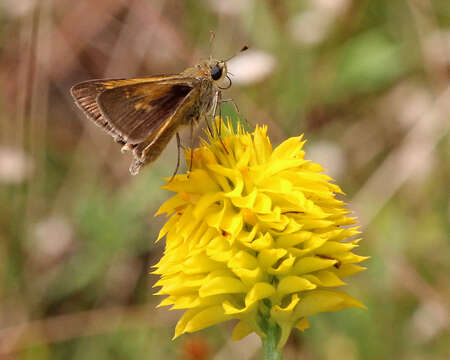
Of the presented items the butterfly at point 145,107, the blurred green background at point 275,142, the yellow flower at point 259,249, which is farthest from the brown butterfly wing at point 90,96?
the blurred green background at point 275,142

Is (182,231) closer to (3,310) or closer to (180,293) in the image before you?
(180,293)

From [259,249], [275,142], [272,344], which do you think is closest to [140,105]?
[259,249]

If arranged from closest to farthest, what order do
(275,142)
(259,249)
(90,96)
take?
(259,249), (90,96), (275,142)

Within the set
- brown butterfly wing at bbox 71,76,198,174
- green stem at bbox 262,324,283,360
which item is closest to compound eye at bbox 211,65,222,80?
brown butterfly wing at bbox 71,76,198,174

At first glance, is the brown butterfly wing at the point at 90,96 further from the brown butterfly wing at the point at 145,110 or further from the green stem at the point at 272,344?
the green stem at the point at 272,344

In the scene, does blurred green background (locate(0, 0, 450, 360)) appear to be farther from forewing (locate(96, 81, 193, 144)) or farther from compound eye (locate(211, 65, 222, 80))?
forewing (locate(96, 81, 193, 144))

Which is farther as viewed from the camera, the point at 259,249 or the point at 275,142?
the point at 275,142

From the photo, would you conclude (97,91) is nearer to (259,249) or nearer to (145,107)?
(145,107)
